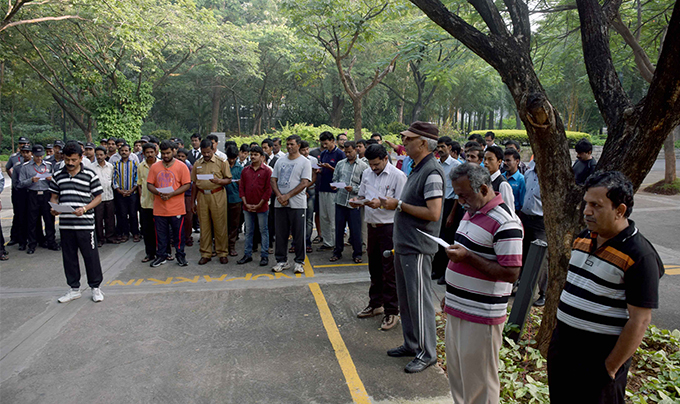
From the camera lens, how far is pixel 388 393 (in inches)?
137

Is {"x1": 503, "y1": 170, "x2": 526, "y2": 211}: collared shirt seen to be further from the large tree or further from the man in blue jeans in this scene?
the man in blue jeans

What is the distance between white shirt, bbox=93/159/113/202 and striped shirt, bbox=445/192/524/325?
294 inches

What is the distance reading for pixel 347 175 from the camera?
7.23m

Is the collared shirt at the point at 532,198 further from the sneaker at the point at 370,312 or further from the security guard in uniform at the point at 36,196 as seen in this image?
the security guard in uniform at the point at 36,196

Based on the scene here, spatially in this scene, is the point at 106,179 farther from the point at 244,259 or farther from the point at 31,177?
the point at 244,259

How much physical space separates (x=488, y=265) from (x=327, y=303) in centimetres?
317

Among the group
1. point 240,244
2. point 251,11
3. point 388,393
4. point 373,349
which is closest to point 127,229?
point 240,244

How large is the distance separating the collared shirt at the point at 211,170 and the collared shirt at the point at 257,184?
14.7 inches

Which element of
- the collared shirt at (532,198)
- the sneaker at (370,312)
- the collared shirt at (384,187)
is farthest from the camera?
the collared shirt at (532,198)

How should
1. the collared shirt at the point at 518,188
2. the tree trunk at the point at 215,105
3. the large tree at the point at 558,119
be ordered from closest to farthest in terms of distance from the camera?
the large tree at the point at 558,119
the collared shirt at the point at 518,188
the tree trunk at the point at 215,105

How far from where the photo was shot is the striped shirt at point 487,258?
8.24ft

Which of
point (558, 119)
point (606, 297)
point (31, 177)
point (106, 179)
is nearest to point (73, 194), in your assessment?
point (106, 179)

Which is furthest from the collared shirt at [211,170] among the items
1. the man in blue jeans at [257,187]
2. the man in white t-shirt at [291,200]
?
the man in white t-shirt at [291,200]

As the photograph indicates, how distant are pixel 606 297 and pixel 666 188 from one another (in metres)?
16.2
